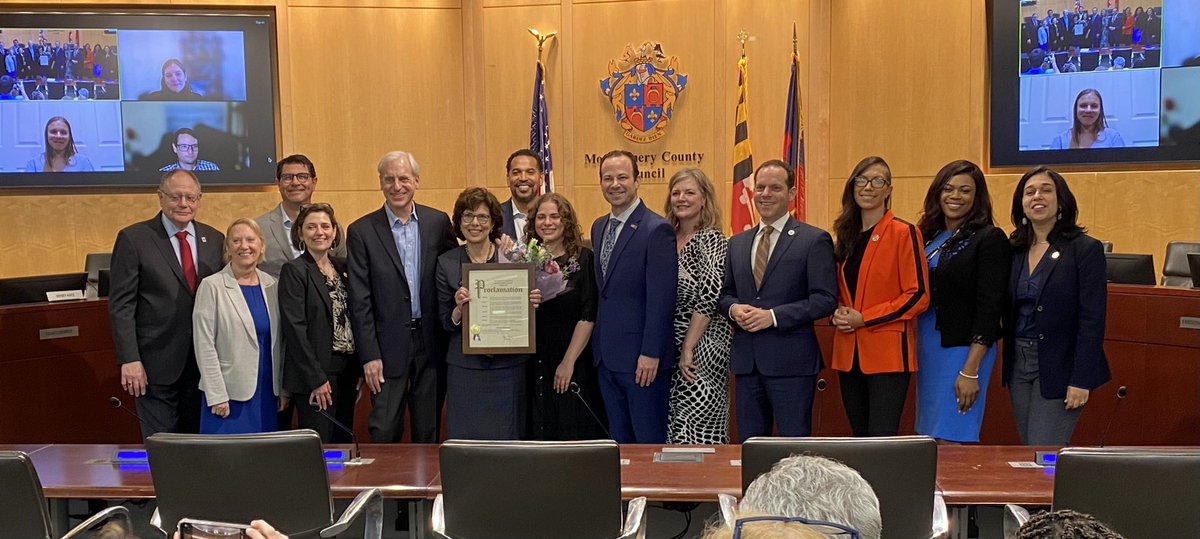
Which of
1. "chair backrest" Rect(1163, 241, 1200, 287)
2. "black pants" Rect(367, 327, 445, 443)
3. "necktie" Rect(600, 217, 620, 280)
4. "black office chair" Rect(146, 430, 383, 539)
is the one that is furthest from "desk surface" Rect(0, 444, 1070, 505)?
"chair backrest" Rect(1163, 241, 1200, 287)

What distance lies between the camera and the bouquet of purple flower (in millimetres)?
3912

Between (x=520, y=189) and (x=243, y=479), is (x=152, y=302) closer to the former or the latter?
(x=520, y=189)

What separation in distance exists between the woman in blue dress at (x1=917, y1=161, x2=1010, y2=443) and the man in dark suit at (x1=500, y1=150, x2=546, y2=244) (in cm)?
185

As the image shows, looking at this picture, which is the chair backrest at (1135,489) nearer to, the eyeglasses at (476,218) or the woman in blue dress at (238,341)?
the eyeglasses at (476,218)

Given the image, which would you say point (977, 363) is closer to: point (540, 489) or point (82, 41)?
point (540, 489)

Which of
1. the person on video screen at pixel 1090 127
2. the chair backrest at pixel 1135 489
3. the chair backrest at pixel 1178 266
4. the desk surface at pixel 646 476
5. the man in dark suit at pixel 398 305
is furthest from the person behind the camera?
the person on video screen at pixel 1090 127

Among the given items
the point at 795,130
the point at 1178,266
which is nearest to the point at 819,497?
the point at 1178,266

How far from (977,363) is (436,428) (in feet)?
7.82

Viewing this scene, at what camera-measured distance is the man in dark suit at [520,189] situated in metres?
4.50

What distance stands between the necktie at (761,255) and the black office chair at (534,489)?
1.72 meters

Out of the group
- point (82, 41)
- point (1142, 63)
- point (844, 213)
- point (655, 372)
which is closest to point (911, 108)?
point (1142, 63)

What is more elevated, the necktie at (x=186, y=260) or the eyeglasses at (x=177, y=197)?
the eyeglasses at (x=177, y=197)

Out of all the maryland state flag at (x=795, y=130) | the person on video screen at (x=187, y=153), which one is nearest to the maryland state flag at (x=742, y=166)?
the maryland state flag at (x=795, y=130)

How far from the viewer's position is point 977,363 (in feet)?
12.4
